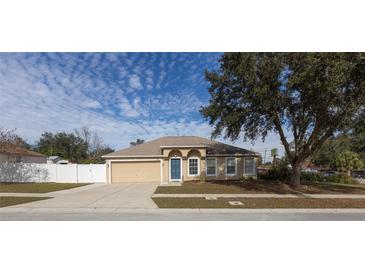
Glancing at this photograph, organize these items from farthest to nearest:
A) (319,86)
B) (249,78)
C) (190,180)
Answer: (190,180)
(249,78)
(319,86)

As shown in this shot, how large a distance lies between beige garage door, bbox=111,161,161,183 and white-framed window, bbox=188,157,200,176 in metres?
2.75

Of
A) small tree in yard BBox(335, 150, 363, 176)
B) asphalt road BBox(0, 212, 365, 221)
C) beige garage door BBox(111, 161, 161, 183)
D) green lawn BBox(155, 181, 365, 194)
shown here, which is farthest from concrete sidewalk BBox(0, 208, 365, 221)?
small tree in yard BBox(335, 150, 363, 176)

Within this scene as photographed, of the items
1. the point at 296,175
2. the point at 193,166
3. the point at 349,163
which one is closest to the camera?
the point at 296,175

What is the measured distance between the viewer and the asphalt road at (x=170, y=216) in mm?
7805

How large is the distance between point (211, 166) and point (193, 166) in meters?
1.63

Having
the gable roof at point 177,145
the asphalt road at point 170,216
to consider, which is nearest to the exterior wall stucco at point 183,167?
the gable roof at point 177,145

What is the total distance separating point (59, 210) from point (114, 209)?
2053mm

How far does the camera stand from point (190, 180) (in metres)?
21.0

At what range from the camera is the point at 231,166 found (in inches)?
850

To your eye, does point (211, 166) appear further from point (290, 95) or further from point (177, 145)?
point (290, 95)

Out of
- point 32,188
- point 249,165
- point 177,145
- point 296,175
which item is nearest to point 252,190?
point 296,175

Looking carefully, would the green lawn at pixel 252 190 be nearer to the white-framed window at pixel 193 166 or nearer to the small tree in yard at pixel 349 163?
the white-framed window at pixel 193 166

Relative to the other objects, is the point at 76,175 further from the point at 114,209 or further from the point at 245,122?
the point at 245,122
